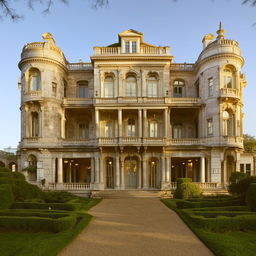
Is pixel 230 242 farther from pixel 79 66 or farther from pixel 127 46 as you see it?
pixel 79 66

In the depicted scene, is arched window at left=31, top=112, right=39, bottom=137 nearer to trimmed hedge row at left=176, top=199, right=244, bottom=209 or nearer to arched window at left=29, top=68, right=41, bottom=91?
arched window at left=29, top=68, right=41, bottom=91

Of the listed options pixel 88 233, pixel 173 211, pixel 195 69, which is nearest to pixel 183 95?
pixel 195 69

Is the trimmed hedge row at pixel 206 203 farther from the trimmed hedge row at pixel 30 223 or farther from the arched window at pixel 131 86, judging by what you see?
the arched window at pixel 131 86

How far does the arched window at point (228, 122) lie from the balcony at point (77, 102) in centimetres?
1610

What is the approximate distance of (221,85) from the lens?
29656 millimetres

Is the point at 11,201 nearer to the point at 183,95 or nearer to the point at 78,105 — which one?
the point at 78,105

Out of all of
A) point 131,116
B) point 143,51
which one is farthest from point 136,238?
point 143,51

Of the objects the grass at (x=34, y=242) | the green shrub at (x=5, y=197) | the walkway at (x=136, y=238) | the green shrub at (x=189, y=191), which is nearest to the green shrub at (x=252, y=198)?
the walkway at (x=136, y=238)

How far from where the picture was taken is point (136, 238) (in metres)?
10.4

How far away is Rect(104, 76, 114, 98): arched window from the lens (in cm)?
3247

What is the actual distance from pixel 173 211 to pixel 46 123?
19.1 metres

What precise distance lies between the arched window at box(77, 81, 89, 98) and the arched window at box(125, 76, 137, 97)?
18.8 feet

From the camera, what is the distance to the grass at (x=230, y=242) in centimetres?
850

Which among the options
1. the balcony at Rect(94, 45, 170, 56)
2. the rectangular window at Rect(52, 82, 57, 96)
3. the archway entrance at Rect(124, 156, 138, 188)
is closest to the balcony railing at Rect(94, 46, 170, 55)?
the balcony at Rect(94, 45, 170, 56)
